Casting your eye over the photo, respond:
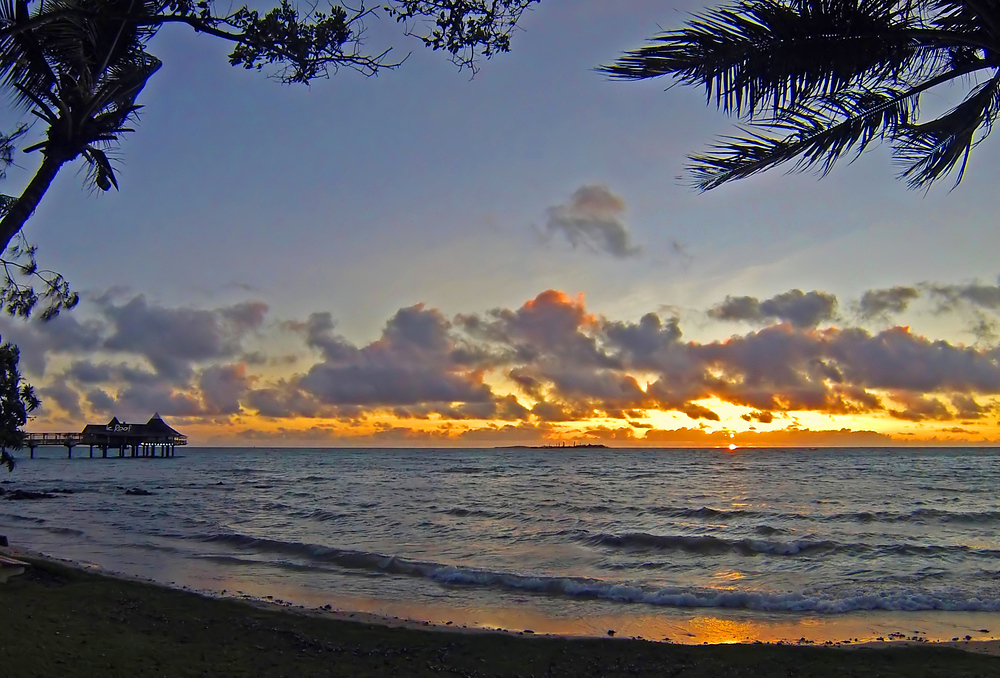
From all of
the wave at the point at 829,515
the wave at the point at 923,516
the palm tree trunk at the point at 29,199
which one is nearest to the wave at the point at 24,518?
the wave at the point at 829,515

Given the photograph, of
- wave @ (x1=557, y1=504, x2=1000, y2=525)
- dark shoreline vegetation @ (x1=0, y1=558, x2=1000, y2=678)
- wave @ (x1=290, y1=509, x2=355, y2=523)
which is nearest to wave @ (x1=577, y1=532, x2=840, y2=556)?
wave @ (x1=557, y1=504, x2=1000, y2=525)

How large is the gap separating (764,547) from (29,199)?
2148cm

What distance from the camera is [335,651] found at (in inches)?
364

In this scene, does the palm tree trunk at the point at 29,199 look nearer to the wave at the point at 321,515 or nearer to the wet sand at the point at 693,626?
the wet sand at the point at 693,626

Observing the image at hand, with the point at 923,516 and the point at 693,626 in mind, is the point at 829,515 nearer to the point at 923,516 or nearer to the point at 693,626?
the point at 923,516

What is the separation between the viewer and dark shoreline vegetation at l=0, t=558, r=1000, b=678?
25.7ft

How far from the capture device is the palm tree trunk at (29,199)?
536 cm

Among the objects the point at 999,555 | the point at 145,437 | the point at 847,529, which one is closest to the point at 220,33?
the point at 999,555

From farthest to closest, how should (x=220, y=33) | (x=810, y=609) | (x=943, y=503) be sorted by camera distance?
(x=943, y=503) < (x=810, y=609) < (x=220, y=33)

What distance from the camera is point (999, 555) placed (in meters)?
19.5

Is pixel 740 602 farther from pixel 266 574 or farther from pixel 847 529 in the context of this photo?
pixel 847 529

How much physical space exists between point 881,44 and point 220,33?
17.3 feet

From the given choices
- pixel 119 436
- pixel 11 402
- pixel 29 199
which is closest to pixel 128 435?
pixel 119 436

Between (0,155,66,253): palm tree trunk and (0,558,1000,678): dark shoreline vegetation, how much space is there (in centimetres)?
452
